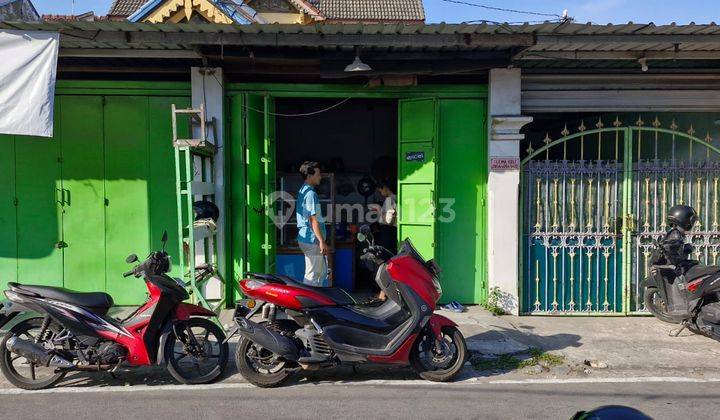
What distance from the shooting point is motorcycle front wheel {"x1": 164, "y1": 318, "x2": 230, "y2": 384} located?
4.64 m

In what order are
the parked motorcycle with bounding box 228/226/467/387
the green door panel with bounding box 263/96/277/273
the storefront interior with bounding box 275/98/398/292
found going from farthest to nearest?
1. the storefront interior with bounding box 275/98/398/292
2. the green door panel with bounding box 263/96/277/273
3. the parked motorcycle with bounding box 228/226/467/387

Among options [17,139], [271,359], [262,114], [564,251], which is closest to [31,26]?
[17,139]

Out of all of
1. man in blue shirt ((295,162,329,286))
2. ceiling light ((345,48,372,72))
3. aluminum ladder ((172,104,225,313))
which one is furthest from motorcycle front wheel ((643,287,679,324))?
aluminum ladder ((172,104,225,313))

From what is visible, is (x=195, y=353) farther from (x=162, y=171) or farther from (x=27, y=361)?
(x=162, y=171)

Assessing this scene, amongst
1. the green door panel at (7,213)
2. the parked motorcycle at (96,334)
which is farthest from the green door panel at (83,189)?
the parked motorcycle at (96,334)

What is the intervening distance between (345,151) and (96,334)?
23.1 feet

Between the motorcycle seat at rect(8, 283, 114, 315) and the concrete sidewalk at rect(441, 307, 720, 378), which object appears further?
the concrete sidewalk at rect(441, 307, 720, 378)

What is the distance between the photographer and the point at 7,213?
7.05 metres

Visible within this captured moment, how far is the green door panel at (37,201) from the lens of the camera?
7.04m

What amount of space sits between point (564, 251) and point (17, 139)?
6.92 m

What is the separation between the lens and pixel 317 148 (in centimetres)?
1089

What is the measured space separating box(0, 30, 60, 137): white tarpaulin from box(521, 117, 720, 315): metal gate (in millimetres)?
5384

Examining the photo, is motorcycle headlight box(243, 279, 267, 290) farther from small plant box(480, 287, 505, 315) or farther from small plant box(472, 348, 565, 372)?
small plant box(480, 287, 505, 315)

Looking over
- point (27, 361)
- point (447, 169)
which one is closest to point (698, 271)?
point (447, 169)
